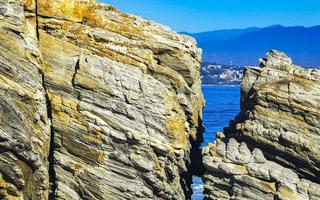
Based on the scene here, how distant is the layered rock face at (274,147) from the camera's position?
2636 centimetres

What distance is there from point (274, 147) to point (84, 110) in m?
8.44

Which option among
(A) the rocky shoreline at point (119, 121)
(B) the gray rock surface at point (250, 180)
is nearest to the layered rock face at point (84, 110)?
(A) the rocky shoreline at point (119, 121)

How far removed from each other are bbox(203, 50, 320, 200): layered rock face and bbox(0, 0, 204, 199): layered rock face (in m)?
2.31

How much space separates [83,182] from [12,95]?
199 inches

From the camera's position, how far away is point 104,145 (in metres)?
27.4

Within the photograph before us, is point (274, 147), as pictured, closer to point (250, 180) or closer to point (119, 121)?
point (250, 180)

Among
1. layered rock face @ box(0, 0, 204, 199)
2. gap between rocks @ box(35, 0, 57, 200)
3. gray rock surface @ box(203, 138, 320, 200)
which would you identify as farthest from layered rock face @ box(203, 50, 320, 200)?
gap between rocks @ box(35, 0, 57, 200)

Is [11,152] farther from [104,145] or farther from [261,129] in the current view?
[261,129]

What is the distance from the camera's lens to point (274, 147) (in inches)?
1065

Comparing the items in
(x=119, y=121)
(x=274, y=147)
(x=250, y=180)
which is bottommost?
(x=250, y=180)

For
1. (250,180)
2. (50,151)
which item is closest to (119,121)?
(50,151)

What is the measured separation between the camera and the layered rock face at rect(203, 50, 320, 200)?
26.4 m

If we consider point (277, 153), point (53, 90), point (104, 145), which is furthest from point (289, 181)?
point (53, 90)

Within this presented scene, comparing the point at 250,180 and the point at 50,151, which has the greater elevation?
the point at 50,151
